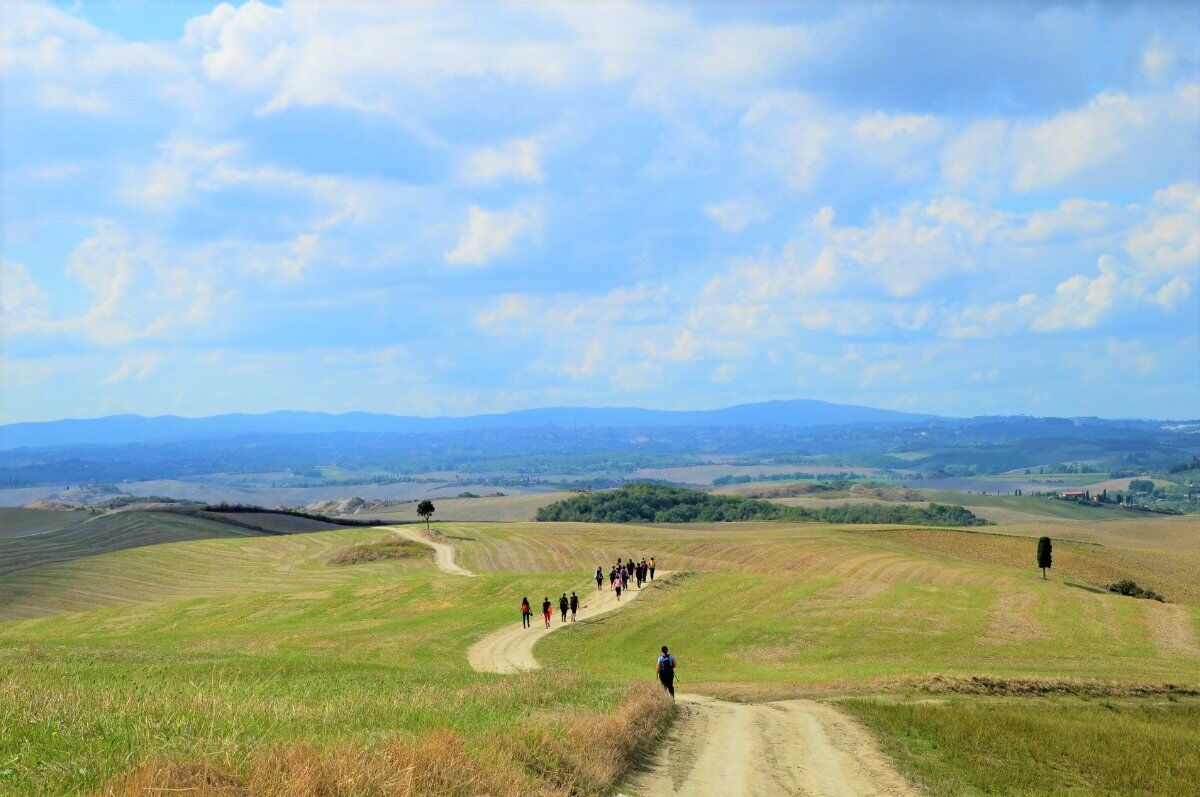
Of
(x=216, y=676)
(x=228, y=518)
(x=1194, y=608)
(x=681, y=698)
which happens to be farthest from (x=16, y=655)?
(x=228, y=518)

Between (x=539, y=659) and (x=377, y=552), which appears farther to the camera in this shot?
(x=377, y=552)

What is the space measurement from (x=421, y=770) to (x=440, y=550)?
290ft

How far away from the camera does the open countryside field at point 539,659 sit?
1445 centimetres

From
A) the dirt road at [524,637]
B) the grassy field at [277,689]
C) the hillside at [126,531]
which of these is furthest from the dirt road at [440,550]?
the hillside at [126,531]

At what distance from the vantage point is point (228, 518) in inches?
5546

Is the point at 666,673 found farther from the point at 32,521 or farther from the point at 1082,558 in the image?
the point at 32,521

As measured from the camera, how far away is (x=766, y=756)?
23000 mm

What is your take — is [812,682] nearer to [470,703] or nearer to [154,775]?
[470,703]

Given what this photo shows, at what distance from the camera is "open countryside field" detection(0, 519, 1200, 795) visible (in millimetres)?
14445

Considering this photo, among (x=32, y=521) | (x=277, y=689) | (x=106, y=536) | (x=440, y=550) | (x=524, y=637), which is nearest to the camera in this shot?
(x=277, y=689)

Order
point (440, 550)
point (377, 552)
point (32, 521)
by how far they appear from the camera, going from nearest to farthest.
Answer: point (377, 552) → point (440, 550) → point (32, 521)

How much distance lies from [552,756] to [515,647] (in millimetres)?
31162

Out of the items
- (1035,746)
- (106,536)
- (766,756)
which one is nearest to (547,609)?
(766,756)

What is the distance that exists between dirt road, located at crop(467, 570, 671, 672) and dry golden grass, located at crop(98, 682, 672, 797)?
71.6 ft
